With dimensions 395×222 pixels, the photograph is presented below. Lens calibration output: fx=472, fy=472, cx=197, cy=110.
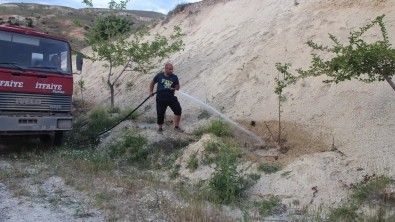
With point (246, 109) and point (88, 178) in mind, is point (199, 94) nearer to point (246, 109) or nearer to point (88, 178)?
point (246, 109)

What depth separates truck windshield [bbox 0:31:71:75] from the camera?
31.0 feet

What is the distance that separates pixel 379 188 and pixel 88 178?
4633 millimetres

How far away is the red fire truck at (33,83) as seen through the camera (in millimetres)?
9359

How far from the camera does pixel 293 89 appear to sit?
35.4 feet

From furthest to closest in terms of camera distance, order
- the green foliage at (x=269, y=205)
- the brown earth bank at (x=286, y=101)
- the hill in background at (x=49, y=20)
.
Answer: the hill in background at (x=49, y=20) < the brown earth bank at (x=286, y=101) < the green foliage at (x=269, y=205)

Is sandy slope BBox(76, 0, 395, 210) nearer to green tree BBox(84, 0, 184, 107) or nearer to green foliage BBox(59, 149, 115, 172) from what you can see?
green tree BBox(84, 0, 184, 107)

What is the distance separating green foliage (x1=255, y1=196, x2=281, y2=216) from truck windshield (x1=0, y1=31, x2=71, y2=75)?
5.47 metres

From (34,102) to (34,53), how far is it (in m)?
1.03

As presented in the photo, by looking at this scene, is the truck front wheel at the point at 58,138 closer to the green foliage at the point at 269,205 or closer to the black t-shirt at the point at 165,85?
the black t-shirt at the point at 165,85

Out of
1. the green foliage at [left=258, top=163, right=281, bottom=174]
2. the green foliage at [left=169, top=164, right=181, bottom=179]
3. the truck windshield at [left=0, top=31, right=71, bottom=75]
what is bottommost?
the green foliage at [left=169, top=164, right=181, bottom=179]

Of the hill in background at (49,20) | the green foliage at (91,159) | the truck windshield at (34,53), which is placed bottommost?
the green foliage at (91,159)

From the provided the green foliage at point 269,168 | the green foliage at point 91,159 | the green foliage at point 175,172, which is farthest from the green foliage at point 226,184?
the green foliage at point 91,159

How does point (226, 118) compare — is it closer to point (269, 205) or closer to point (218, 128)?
point (218, 128)

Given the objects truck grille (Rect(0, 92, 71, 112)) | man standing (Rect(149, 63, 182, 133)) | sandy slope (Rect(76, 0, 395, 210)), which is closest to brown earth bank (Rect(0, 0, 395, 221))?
sandy slope (Rect(76, 0, 395, 210))
